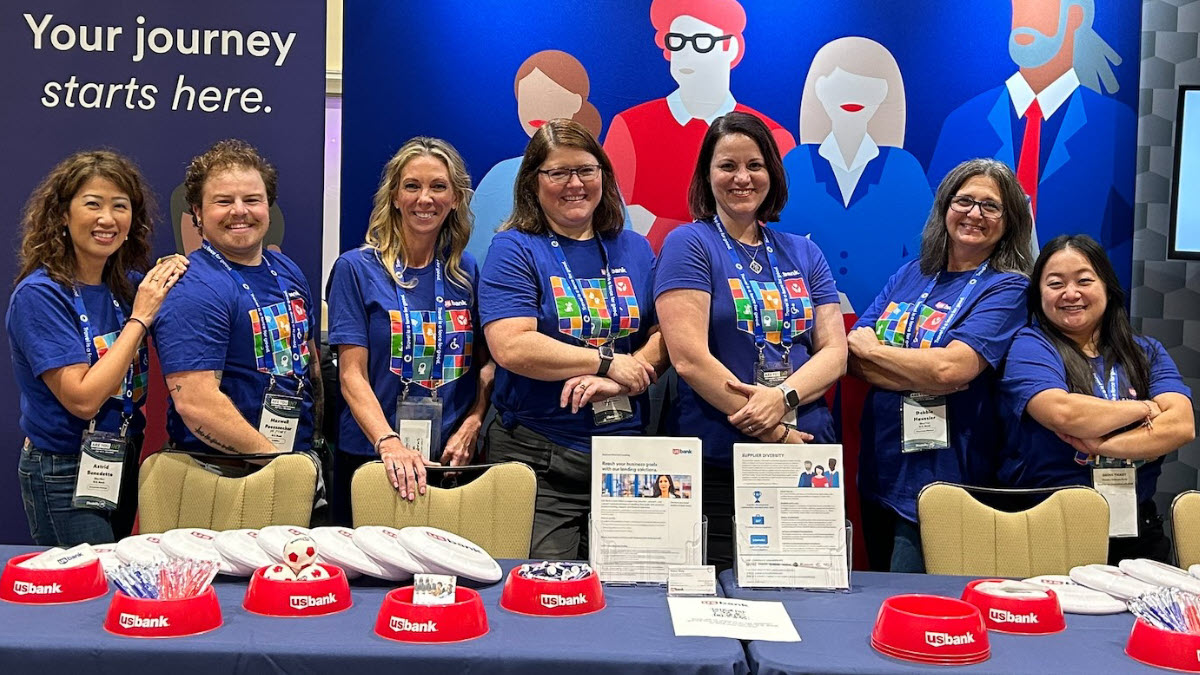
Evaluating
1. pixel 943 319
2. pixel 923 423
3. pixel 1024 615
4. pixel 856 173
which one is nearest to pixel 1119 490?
pixel 923 423

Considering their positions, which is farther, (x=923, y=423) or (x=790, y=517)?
(x=923, y=423)

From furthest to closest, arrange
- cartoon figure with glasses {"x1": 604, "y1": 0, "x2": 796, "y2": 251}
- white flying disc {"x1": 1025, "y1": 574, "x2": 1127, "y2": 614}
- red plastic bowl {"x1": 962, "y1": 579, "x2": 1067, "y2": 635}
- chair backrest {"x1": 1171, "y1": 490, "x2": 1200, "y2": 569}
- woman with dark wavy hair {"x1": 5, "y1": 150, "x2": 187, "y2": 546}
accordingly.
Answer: cartoon figure with glasses {"x1": 604, "y1": 0, "x2": 796, "y2": 251}, woman with dark wavy hair {"x1": 5, "y1": 150, "x2": 187, "y2": 546}, chair backrest {"x1": 1171, "y1": 490, "x2": 1200, "y2": 569}, white flying disc {"x1": 1025, "y1": 574, "x2": 1127, "y2": 614}, red plastic bowl {"x1": 962, "y1": 579, "x2": 1067, "y2": 635}

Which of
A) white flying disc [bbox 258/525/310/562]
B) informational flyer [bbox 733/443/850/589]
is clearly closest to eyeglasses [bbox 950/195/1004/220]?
informational flyer [bbox 733/443/850/589]

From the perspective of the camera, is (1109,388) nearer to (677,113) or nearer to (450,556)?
(677,113)

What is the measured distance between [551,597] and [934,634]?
69 cm

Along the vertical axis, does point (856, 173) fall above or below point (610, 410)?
above

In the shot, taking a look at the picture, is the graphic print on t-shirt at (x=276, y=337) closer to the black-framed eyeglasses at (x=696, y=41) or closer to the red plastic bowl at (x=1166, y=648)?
the black-framed eyeglasses at (x=696, y=41)

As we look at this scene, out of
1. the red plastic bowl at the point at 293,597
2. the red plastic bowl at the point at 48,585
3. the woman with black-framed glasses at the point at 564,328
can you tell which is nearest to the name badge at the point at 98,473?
the red plastic bowl at the point at 48,585

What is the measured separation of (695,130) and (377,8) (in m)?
1.20

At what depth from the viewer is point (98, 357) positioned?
2.96 meters

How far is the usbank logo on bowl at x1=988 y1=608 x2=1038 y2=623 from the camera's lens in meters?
1.94

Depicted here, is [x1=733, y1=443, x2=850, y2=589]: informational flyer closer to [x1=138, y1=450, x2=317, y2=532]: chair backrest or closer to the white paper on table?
the white paper on table

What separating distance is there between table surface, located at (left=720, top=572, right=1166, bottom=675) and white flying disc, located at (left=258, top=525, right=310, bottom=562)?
922mm

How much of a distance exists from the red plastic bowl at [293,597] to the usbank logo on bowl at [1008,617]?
122 cm
